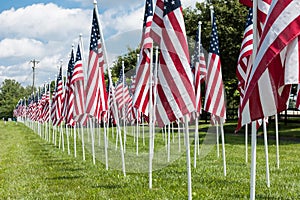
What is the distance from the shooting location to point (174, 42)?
8.01 meters

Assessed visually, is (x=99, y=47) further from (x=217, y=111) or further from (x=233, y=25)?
(x=233, y=25)

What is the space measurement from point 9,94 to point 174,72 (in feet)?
479

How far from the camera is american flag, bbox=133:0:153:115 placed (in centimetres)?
1133

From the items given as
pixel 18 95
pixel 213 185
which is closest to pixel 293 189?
pixel 213 185

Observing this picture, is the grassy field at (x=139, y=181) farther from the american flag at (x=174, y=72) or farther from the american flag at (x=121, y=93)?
the american flag at (x=121, y=93)

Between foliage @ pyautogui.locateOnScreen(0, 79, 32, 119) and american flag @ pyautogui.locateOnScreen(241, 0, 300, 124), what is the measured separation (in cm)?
12438

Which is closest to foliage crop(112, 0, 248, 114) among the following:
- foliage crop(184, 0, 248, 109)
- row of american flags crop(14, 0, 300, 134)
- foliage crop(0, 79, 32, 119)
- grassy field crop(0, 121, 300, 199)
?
foliage crop(184, 0, 248, 109)

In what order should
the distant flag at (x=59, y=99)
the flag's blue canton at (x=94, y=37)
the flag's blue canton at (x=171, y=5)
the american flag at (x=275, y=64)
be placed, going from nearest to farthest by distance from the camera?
1. the american flag at (x=275, y=64)
2. the flag's blue canton at (x=171, y=5)
3. the flag's blue canton at (x=94, y=37)
4. the distant flag at (x=59, y=99)

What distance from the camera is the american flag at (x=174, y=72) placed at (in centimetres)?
781

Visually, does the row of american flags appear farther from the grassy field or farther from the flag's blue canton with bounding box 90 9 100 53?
the grassy field

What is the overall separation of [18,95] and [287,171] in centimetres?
14796

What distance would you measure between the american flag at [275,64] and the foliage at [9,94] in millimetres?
124376

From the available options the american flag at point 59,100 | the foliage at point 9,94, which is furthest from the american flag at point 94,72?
the foliage at point 9,94

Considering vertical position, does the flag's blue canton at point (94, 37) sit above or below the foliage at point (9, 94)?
below
